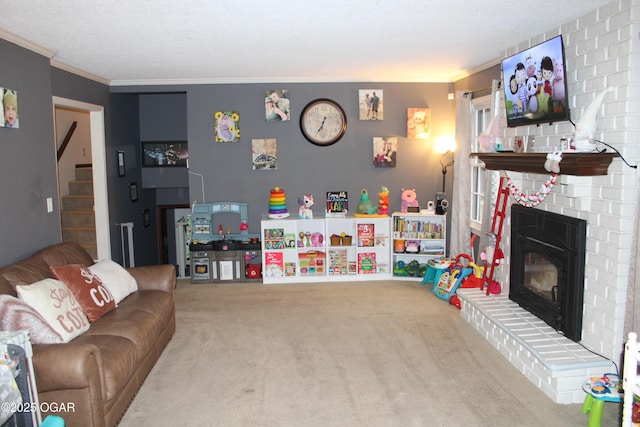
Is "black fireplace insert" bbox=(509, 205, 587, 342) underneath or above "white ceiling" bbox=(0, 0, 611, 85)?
underneath

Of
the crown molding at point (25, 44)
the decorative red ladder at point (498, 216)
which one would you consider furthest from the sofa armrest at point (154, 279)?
the decorative red ladder at point (498, 216)

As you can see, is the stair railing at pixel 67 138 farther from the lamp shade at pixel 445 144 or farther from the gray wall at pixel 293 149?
the lamp shade at pixel 445 144

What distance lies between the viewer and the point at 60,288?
3338 mm

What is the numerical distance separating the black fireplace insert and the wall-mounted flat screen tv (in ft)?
2.46

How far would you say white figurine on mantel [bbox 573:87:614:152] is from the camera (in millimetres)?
3235

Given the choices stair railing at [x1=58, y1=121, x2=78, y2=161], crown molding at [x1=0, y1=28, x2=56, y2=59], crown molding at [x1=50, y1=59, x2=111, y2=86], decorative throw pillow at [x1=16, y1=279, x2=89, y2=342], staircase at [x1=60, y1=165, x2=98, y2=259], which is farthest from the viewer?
stair railing at [x1=58, y1=121, x2=78, y2=161]

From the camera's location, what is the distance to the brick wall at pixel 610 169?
3.08m

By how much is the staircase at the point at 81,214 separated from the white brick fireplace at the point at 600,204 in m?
5.14

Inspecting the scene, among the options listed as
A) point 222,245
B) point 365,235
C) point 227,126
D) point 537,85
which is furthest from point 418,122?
point 222,245

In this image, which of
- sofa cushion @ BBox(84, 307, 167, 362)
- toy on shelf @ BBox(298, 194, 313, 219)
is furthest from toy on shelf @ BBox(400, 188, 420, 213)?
sofa cushion @ BBox(84, 307, 167, 362)

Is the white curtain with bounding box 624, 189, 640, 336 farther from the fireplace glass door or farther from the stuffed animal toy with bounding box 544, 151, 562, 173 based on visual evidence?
the fireplace glass door

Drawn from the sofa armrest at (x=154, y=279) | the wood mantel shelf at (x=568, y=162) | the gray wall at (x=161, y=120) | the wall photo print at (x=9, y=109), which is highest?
the gray wall at (x=161, y=120)

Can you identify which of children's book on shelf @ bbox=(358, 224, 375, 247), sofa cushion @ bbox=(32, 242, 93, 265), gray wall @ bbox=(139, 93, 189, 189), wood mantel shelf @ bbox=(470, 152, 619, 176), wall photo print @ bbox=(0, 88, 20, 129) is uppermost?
gray wall @ bbox=(139, 93, 189, 189)

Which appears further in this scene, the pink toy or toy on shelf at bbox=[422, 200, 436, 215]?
the pink toy
